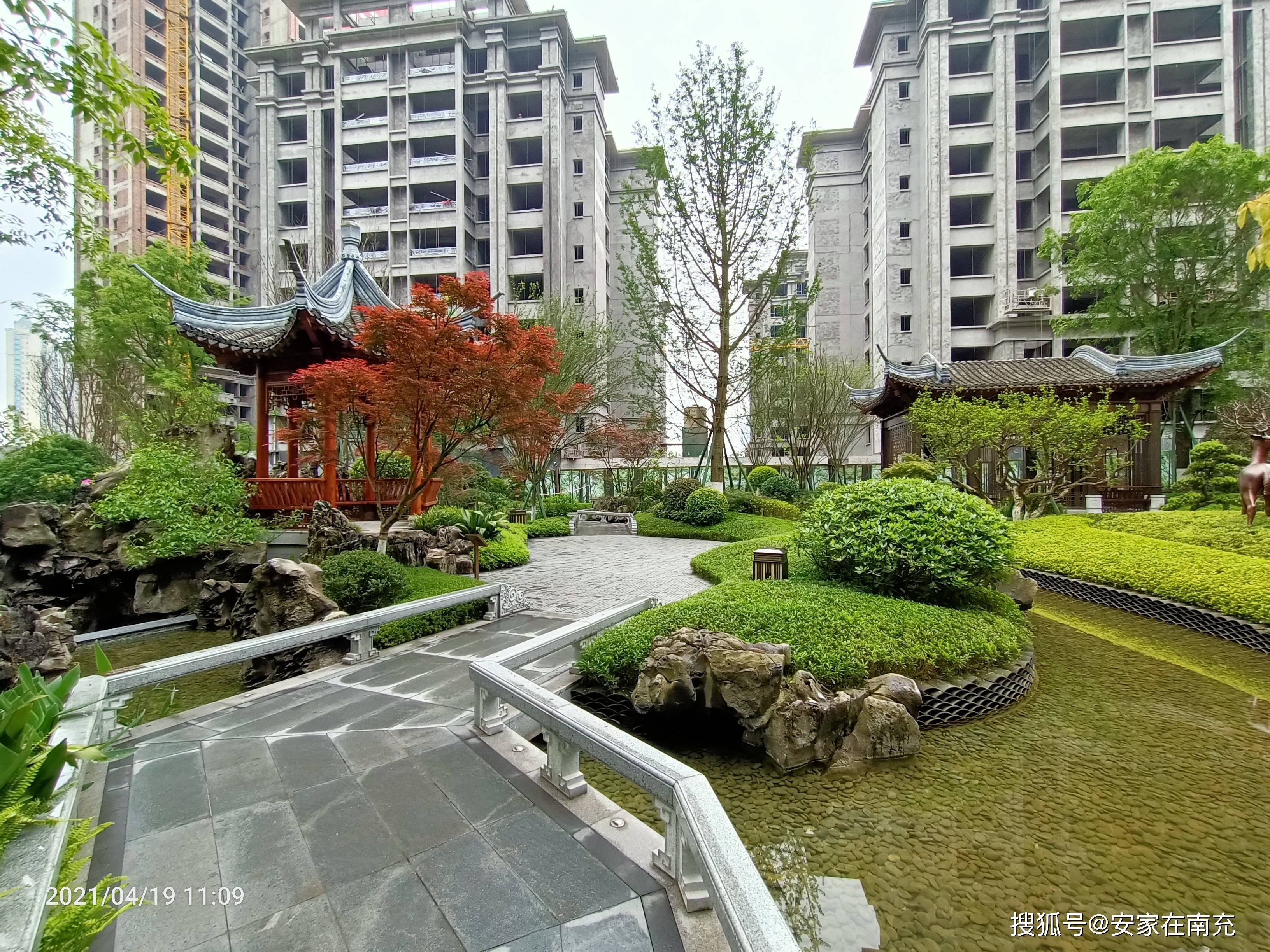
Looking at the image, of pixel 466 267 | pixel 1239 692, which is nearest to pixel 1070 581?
pixel 1239 692

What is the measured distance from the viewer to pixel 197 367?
39.2 ft

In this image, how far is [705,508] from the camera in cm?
1368

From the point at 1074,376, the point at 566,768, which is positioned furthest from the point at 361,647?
the point at 1074,376

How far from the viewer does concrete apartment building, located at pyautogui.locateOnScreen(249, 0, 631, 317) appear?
25.2 meters

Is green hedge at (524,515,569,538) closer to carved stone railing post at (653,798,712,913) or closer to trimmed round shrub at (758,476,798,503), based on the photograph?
trimmed round shrub at (758,476,798,503)

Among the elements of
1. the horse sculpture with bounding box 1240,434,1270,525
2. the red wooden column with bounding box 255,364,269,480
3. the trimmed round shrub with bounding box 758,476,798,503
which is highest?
the red wooden column with bounding box 255,364,269,480

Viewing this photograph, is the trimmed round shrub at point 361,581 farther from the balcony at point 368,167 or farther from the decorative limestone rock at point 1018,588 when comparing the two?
the balcony at point 368,167

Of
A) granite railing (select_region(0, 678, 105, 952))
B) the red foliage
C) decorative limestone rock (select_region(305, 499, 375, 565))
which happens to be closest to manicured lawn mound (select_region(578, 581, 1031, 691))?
granite railing (select_region(0, 678, 105, 952))

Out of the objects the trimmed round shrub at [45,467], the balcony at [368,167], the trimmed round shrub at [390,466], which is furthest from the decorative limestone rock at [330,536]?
the balcony at [368,167]

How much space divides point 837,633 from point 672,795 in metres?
2.63

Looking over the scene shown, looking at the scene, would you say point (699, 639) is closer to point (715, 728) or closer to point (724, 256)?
point (715, 728)

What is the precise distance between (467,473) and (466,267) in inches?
704

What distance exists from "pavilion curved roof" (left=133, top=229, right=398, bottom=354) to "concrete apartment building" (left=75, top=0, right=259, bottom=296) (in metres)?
27.7

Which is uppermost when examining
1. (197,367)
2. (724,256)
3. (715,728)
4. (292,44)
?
(292,44)
